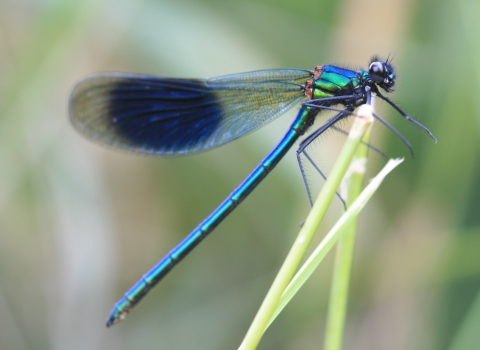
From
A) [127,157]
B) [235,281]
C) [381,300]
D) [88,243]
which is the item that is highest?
[127,157]

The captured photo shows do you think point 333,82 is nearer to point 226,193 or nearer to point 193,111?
point 193,111

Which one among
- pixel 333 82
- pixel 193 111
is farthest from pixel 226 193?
pixel 333 82

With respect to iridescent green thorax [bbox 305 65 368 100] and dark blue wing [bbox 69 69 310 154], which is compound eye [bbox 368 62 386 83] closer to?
iridescent green thorax [bbox 305 65 368 100]

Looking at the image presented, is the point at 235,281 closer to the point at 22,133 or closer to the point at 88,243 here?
the point at 88,243

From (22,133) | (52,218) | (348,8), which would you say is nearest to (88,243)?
(52,218)

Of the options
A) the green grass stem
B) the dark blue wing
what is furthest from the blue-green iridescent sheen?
the green grass stem

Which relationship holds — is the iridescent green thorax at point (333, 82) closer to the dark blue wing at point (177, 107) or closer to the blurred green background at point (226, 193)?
the dark blue wing at point (177, 107)
